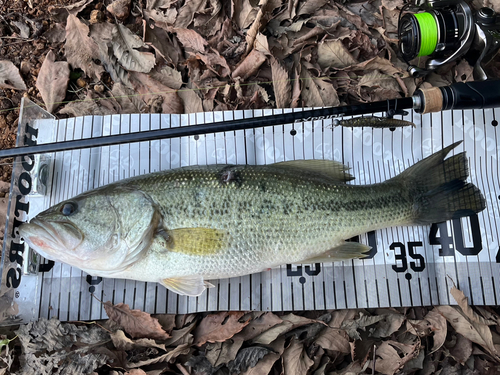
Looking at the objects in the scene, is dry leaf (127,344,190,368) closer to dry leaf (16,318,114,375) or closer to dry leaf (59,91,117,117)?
dry leaf (16,318,114,375)

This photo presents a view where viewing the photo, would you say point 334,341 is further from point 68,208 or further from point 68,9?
point 68,9

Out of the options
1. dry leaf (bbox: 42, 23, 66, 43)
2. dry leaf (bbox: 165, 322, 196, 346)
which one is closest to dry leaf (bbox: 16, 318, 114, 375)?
dry leaf (bbox: 165, 322, 196, 346)

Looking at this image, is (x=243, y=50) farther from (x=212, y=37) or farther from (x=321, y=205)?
(x=321, y=205)

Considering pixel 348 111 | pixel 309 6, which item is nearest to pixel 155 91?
pixel 309 6

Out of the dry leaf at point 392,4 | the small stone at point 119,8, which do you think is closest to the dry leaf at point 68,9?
the small stone at point 119,8

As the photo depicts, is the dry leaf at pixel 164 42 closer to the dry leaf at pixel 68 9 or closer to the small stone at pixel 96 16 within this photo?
the small stone at pixel 96 16

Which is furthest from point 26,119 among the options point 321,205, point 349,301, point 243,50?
point 349,301
